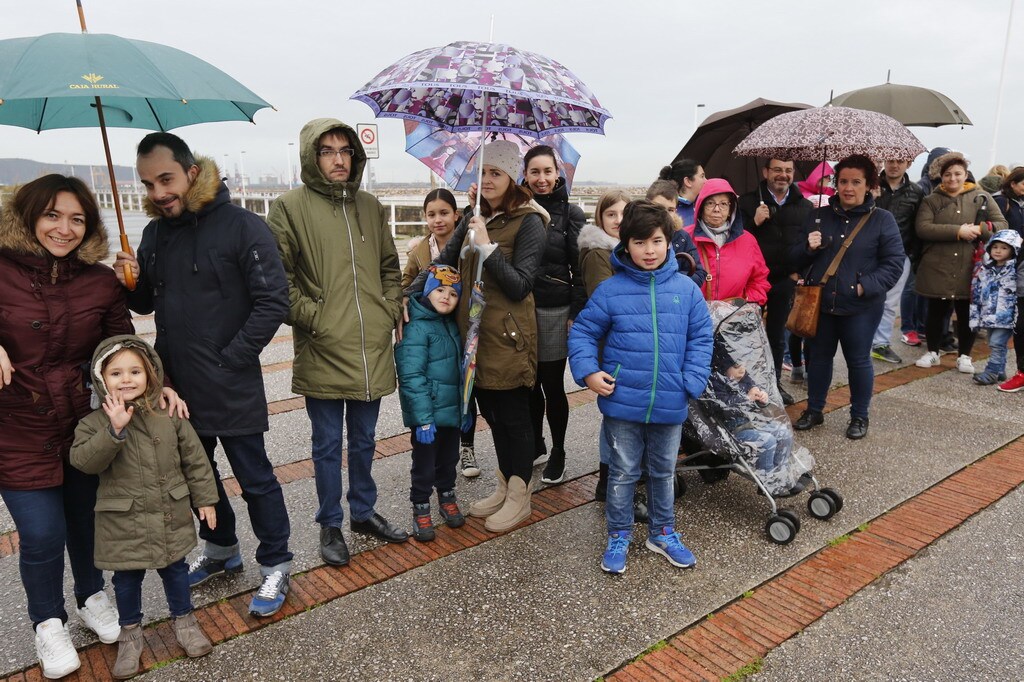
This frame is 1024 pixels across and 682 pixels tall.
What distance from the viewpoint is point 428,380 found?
11.3 ft

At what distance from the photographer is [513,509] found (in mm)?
3633

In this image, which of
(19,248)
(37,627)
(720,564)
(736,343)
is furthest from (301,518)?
(736,343)

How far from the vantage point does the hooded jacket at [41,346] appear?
2.44 m

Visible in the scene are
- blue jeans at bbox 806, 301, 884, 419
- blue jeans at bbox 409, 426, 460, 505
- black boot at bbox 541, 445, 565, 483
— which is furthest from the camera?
blue jeans at bbox 806, 301, 884, 419

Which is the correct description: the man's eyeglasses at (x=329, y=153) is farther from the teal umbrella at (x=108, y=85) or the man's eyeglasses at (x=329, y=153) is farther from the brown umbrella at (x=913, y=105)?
the brown umbrella at (x=913, y=105)

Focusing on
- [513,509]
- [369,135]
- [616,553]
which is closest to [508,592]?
[616,553]

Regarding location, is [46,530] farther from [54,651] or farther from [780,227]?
[780,227]

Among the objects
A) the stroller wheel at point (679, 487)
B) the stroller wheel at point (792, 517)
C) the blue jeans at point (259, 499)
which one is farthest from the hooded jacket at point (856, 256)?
the blue jeans at point (259, 499)

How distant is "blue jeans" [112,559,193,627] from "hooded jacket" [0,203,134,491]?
1.42ft

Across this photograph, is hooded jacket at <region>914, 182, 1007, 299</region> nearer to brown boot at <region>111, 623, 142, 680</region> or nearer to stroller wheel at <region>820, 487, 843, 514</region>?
stroller wheel at <region>820, 487, 843, 514</region>

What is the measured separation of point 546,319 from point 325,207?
4.28 feet

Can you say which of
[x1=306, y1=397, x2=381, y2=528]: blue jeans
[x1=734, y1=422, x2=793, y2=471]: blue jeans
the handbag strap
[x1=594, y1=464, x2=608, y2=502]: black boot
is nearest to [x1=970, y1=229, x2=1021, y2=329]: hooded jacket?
the handbag strap

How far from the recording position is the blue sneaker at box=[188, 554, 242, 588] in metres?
3.08

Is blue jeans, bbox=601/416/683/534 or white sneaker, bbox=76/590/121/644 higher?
blue jeans, bbox=601/416/683/534
